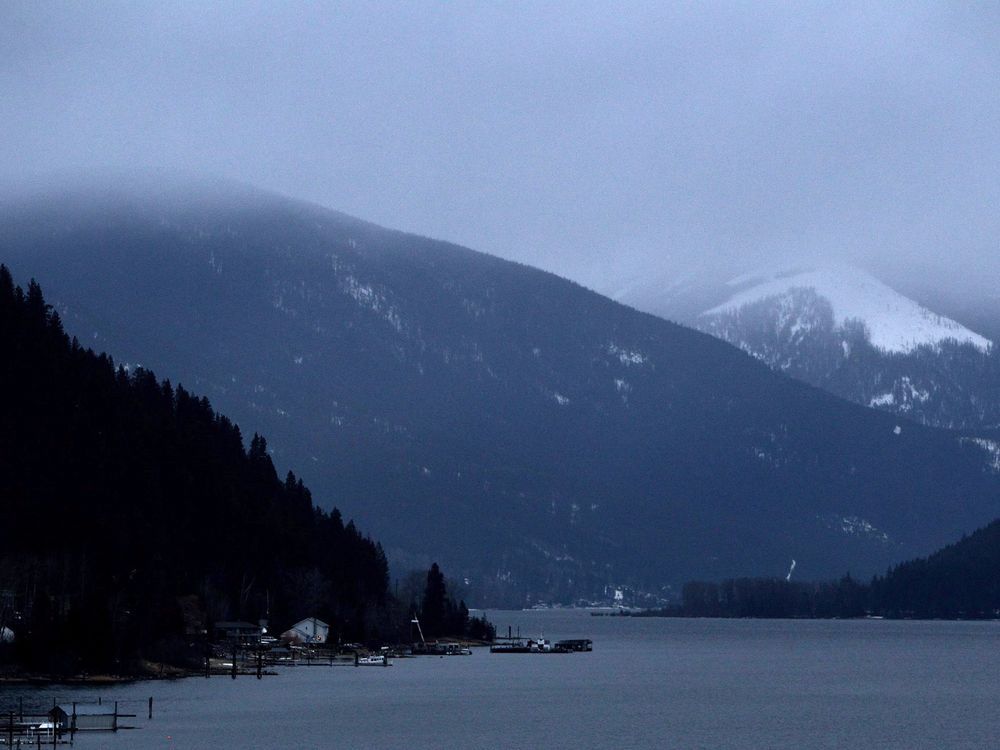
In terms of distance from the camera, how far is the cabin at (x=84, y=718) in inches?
4395

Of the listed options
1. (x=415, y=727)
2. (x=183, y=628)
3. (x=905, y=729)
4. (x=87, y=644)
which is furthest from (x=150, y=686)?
(x=905, y=729)

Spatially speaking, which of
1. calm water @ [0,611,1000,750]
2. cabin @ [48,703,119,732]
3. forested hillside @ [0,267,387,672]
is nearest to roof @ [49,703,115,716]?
cabin @ [48,703,119,732]

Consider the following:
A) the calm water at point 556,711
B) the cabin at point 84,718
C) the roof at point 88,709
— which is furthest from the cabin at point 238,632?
the cabin at point 84,718

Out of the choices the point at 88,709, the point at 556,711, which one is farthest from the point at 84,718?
the point at 556,711

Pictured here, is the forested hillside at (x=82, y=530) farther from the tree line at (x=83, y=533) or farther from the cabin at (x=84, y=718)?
the cabin at (x=84, y=718)

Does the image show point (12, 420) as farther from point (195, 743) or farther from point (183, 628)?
point (195, 743)

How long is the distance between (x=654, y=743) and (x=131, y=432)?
9113 cm

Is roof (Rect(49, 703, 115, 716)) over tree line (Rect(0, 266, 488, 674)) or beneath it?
beneath

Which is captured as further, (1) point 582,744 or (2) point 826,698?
(2) point 826,698

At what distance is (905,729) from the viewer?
421 ft

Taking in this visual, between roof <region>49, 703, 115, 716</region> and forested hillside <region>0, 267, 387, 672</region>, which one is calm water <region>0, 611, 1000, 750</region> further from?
forested hillside <region>0, 267, 387, 672</region>

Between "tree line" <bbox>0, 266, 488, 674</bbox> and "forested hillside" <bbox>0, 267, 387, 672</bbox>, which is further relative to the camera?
"forested hillside" <bbox>0, 267, 387, 672</bbox>

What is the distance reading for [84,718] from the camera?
120 m

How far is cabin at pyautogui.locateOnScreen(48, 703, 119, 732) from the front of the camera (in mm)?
111637
